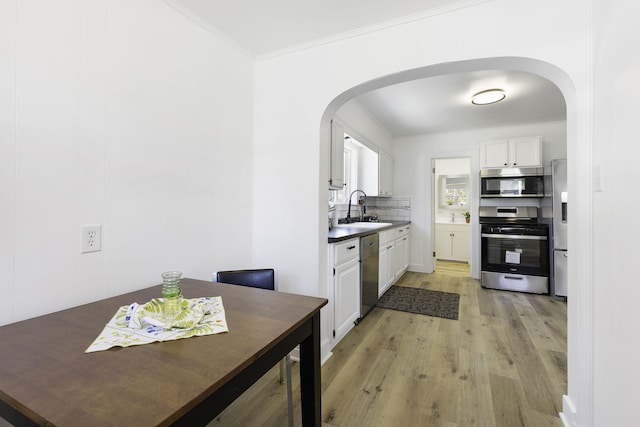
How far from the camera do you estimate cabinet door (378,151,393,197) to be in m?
4.54

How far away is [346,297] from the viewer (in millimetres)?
2551

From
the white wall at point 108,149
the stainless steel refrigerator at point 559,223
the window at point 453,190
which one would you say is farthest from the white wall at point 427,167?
the white wall at point 108,149

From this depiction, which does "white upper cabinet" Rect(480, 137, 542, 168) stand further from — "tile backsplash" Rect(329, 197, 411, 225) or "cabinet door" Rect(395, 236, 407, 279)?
"cabinet door" Rect(395, 236, 407, 279)

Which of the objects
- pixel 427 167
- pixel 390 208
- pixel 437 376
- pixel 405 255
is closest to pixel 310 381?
pixel 437 376

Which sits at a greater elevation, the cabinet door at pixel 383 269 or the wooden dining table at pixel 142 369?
the wooden dining table at pixel 142 369

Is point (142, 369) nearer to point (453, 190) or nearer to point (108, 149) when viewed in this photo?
point (108, 149)

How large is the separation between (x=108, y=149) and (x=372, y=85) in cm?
164

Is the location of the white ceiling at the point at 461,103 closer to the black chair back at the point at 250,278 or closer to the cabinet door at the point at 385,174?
the cabinet door at the point at 385,174

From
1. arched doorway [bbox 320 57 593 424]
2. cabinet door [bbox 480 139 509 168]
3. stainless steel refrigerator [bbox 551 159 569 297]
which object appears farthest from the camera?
cabinet door [bbox 480 139 509 168]

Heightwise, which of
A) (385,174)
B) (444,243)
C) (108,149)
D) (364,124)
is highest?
(364,124)

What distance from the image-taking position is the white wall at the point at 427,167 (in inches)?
184

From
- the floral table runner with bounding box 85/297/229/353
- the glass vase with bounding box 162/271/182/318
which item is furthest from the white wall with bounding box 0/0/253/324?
the glass vase with bounding box 162/271/182/318

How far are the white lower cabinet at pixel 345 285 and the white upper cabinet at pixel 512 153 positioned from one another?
9.76ft

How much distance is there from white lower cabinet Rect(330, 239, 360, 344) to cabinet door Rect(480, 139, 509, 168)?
2.94m
